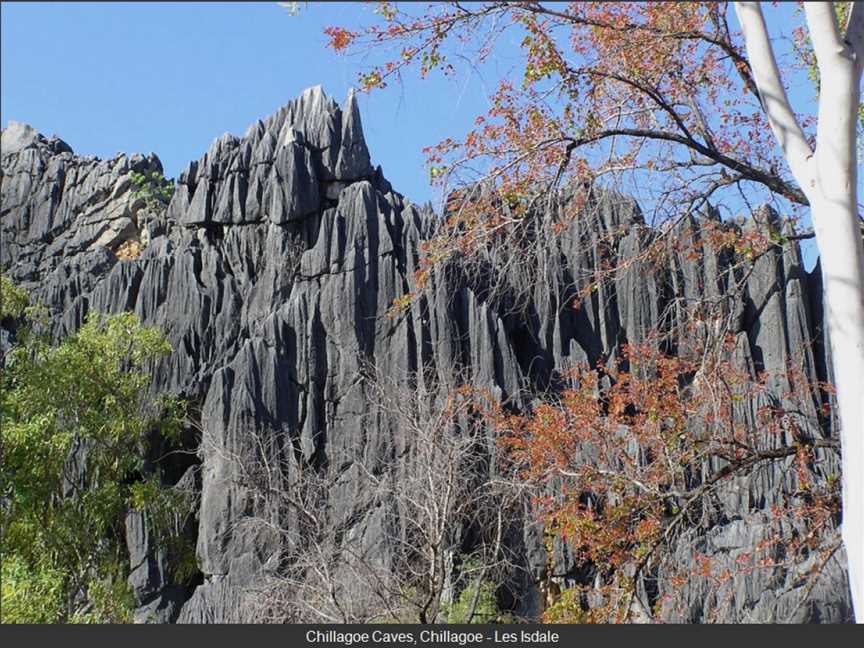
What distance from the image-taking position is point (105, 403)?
2127 centimetres

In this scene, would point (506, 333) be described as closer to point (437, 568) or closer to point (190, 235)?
point (190, 235)

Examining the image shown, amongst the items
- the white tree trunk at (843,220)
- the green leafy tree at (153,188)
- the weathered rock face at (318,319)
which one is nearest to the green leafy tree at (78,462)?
the weathered rock face at (318,319)

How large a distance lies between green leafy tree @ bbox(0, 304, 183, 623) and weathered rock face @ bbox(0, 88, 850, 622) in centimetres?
127

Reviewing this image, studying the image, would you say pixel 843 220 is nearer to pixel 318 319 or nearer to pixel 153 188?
pixel 318 319

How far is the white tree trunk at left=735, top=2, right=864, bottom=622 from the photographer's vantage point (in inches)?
209

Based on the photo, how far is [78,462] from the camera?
22.5 m

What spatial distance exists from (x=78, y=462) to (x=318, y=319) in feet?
19.2

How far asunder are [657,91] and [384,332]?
15632 mm

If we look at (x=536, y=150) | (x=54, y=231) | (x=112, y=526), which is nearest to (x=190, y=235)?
(x=54, y=231)

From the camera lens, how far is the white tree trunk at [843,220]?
5.31 metres

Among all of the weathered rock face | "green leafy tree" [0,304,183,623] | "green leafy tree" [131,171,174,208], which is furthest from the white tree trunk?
"green leafy tree" [131,171,174,208]

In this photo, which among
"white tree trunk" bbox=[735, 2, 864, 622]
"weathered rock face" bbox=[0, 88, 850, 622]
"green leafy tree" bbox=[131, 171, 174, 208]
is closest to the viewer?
"white tree trunk" bbox=[735, 2, 864, 622]

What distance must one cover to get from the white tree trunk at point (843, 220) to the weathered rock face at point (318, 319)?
12.4m

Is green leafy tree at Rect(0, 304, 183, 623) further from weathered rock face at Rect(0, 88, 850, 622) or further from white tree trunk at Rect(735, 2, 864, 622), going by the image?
white tree trunk at Rect(735, 2, 864, 622)
